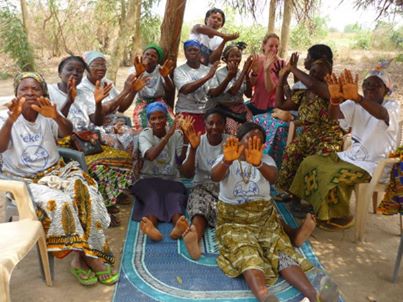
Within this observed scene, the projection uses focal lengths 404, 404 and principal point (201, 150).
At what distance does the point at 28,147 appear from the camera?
9.23 feet

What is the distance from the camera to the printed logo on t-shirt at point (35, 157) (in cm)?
282

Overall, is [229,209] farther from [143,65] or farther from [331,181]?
[143,65]

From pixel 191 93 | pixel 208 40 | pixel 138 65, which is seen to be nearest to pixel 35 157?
pixel 138 65

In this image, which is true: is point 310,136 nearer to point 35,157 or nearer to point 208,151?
point 208,151

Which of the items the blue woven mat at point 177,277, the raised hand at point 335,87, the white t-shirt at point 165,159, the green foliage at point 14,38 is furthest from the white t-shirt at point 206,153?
the green foliage at point 14,38

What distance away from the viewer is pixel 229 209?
2.92 m

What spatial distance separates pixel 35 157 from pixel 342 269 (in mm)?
2355

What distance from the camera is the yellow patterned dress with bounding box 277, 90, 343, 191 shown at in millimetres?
3709

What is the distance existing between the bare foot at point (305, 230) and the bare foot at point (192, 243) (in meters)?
0.76

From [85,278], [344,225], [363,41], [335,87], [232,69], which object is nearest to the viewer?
[85,278]

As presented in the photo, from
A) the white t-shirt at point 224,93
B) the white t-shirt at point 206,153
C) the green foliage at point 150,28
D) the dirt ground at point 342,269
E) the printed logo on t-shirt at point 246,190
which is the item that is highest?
the green foliage at point 150,28

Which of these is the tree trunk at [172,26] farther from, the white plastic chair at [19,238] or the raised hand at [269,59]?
the white plastic chair at [19,238]

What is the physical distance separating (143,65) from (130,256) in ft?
6.19

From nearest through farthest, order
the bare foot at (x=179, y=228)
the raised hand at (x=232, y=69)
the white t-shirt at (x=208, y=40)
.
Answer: the bare foot at (x=179, y=228) → the raised hand at (x=232, y=69) → the white t-shirt at (x=208, y=40)
